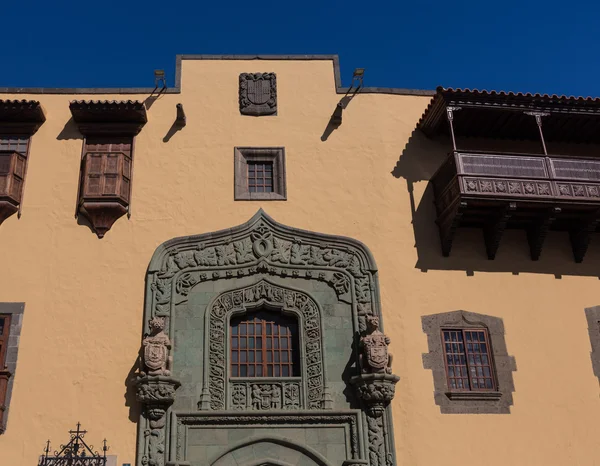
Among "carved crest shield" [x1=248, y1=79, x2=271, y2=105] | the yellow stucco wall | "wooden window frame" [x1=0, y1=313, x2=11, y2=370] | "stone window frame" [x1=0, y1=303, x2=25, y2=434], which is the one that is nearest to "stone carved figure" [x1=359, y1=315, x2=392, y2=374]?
the yellow stucco wall

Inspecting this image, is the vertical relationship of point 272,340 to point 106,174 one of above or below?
below

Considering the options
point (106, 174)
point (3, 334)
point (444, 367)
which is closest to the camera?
point (3, 334)

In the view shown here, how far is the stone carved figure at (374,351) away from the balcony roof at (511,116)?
17.5 feet

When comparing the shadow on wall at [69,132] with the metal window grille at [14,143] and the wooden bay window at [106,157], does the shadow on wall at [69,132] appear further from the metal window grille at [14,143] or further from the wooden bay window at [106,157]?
the metal window grille at [14,143]

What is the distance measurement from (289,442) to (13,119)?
9783 millimetres

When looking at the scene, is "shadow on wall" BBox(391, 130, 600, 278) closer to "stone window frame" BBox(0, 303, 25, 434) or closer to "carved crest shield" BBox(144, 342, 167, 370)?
"carved crest shield" BBox(144, 342, 167, 370)

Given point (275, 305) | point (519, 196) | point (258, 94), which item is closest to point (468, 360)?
point (519, 196)

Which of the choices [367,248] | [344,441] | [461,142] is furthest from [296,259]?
[461,142]

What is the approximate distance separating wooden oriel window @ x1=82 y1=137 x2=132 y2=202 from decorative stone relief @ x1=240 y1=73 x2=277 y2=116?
3.12 m

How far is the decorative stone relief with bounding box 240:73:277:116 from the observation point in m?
16.0

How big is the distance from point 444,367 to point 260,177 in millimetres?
6020

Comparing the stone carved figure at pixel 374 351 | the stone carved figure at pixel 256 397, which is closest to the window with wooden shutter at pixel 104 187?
the stone carved figure at pixel 256 397

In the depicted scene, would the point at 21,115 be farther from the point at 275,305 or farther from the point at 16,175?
the point at 275,305

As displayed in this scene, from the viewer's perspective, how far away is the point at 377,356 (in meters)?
12.8
